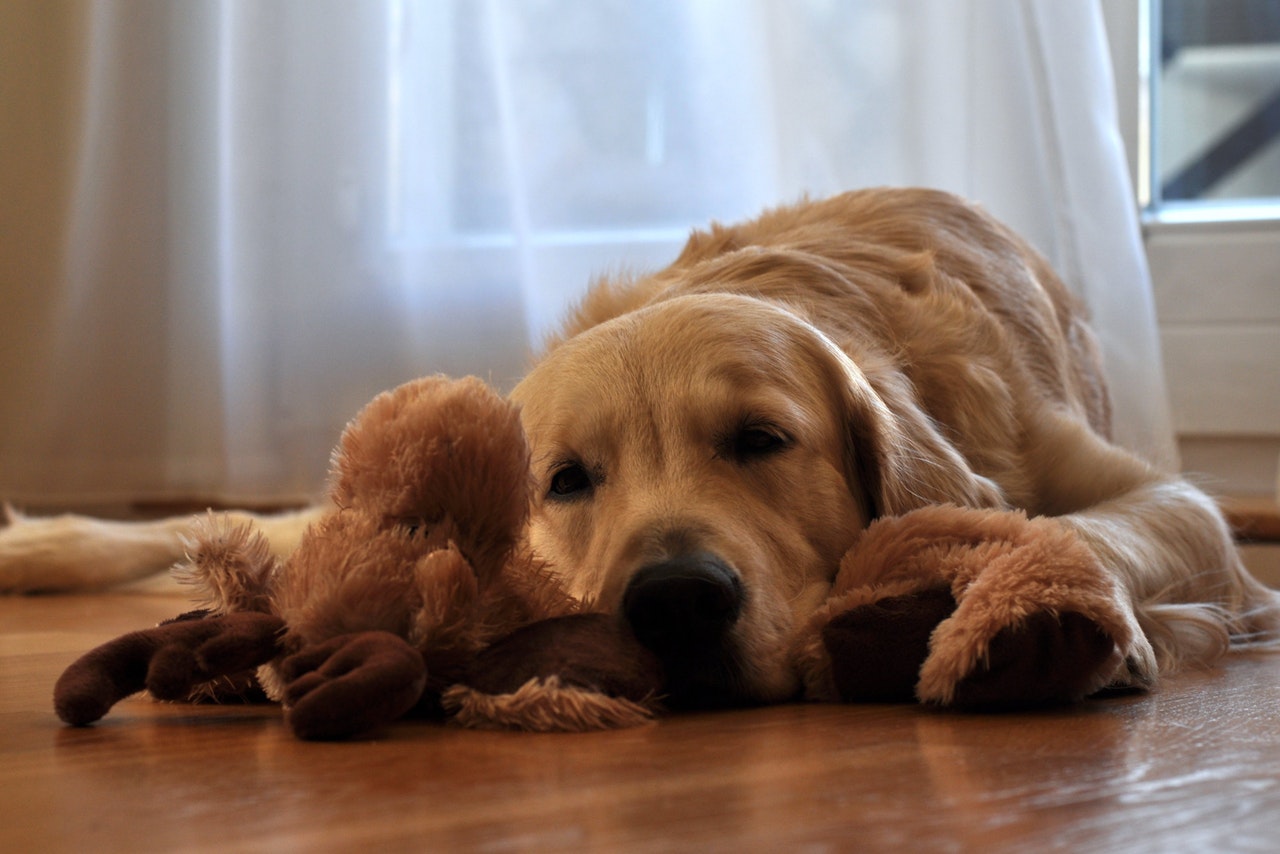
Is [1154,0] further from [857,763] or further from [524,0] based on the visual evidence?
[857,763]

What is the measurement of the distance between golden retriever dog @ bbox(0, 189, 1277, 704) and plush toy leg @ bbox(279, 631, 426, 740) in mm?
248

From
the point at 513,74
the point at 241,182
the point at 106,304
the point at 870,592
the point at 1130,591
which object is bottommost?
the point at 1130,591

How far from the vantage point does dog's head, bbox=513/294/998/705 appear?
4.06 ft

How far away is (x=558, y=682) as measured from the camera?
1.09m

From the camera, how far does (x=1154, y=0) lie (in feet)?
11.8

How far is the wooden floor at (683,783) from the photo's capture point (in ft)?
2.50

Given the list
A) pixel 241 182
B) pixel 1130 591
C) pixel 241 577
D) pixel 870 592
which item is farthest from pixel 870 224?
pixel 241 182

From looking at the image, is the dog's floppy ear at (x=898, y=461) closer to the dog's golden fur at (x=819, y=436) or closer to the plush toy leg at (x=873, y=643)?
the dog's golden fur at (x=819, y=436)

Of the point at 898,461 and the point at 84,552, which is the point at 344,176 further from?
the point at 898,461

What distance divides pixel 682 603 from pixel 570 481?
0.34m

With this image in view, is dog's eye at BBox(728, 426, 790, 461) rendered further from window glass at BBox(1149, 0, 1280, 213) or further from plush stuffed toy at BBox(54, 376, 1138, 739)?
window glass at BBox(1149, 0, 1280, 213)

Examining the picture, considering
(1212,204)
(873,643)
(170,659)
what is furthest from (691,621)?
(1212,204)

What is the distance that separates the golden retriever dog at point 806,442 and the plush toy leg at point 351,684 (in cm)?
25

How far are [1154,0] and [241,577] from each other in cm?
322
